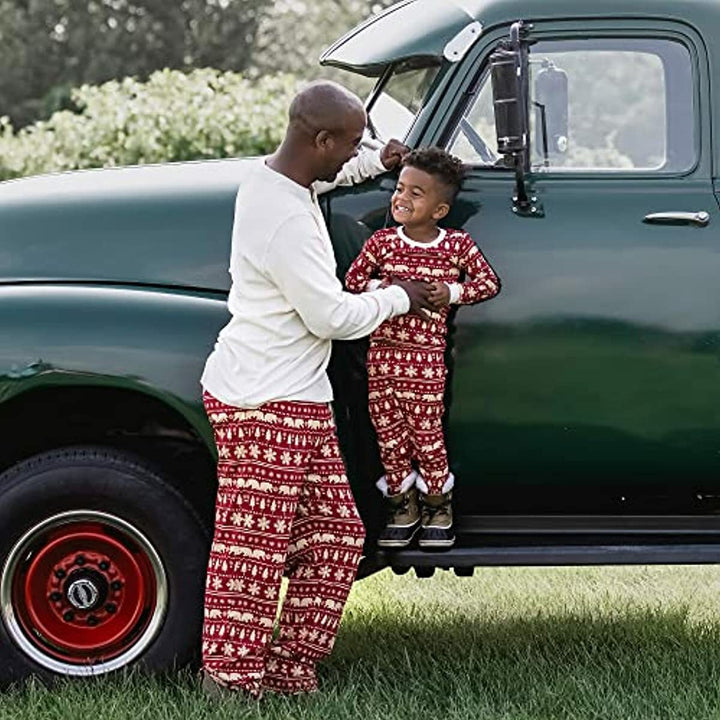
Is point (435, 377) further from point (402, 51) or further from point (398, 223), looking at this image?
point (402, 51)

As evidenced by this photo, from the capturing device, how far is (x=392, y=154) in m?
5.02

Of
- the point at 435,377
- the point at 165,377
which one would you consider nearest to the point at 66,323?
the point at 165,377

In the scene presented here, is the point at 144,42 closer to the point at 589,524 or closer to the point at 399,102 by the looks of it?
the point at 399,102

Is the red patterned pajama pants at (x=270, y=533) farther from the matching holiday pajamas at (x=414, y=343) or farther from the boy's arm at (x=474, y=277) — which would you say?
the boy's arm at (x=474, y=277)

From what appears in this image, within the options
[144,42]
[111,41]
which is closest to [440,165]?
[111,41]

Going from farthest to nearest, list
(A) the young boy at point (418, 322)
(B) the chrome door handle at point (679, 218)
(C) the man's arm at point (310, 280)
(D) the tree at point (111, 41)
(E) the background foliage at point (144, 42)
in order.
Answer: (D) the tree at point (111, 41)
(E) the background foliage at point (144, 42)
(B) the chrome door handle at point (679, 218)
(A) the young boy at point (418, 322)
(C) the man's arm at point (310, 280)

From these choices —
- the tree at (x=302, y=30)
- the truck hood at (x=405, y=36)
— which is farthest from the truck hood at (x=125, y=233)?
the tree at (x=302, y=30)

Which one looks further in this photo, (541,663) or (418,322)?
(541,663)

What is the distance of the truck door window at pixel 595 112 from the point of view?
5.09 metres

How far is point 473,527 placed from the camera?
5102 mm

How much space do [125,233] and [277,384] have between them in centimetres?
88

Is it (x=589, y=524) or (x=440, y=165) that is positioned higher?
(x=440, y=165)

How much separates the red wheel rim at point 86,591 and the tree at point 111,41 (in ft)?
102

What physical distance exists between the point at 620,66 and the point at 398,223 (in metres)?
0.86
